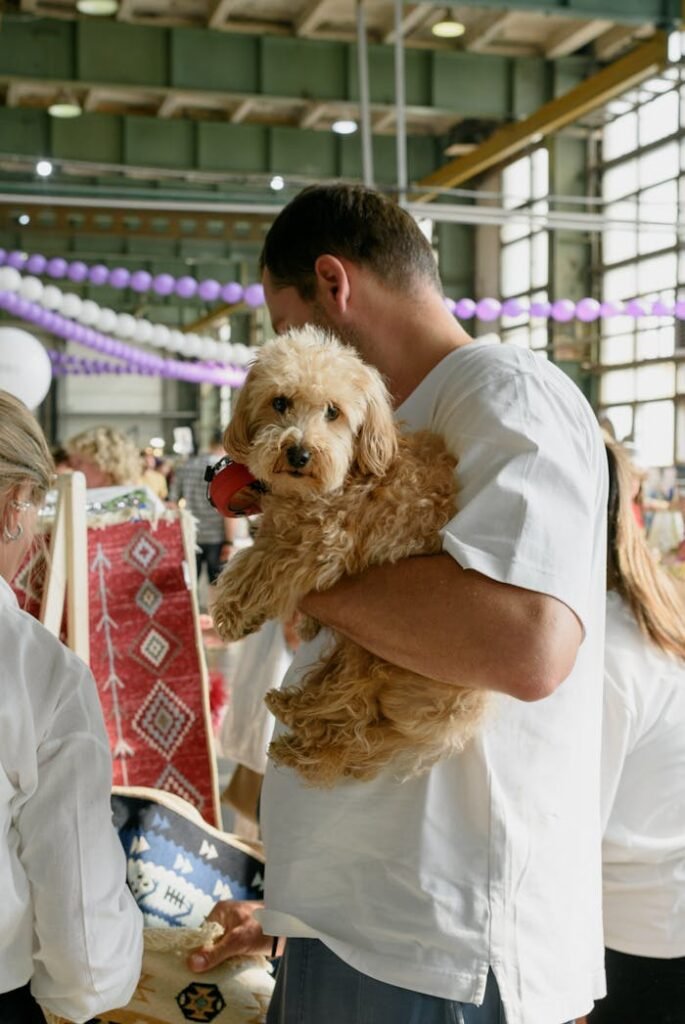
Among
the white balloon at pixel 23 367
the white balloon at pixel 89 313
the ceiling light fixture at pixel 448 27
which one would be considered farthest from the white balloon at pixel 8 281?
the white balloon at pixel 23 367

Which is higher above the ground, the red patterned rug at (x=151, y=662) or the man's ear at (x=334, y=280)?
the man's ear at (x=334, y=280)

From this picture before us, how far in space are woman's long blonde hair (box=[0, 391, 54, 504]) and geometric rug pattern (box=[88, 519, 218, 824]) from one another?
166cm

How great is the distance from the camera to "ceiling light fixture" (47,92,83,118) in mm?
14039

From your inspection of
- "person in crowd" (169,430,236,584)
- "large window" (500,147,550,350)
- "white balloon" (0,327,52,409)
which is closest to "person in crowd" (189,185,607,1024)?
"white balloon" (0,327,52,409)

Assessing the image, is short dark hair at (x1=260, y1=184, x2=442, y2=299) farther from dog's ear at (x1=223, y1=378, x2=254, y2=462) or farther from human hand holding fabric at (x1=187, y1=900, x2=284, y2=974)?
human hand holding fabric at (x1=187, y1=900, x2=284, y2=974)

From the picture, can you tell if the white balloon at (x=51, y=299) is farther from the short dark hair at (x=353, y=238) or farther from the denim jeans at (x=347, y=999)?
the denim jeans at (x=347, y=999)

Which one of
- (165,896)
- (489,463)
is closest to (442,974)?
(489,463)

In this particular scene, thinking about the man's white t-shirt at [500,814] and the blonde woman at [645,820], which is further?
the blonde woman at [645,820]

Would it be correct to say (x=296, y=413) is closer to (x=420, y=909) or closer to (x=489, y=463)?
(x=489, y=463)

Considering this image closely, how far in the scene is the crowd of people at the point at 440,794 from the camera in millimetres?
1485

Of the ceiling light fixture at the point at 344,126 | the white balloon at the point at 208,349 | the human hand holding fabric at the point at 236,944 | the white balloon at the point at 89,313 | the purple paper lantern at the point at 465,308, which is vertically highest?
the ceiling light fixture at the point at 344,126

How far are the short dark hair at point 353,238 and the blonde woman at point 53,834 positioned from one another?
70 centimetres

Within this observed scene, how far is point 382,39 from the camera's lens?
41.0ft

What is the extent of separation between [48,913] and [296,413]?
769mm
